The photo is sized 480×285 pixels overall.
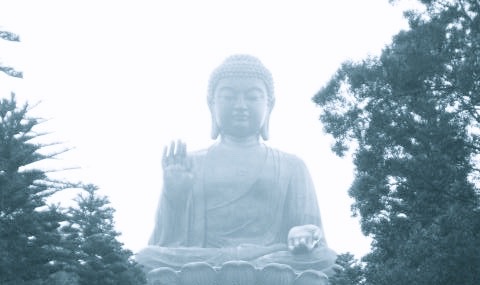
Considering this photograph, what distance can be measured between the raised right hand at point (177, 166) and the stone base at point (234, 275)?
5.00 ft

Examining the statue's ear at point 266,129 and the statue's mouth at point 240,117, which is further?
the statue's ear at point 266,129

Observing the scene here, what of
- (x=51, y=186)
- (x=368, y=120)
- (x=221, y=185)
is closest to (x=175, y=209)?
(x=221, y=185)

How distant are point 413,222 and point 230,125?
308 inches

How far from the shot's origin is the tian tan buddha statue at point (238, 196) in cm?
1566

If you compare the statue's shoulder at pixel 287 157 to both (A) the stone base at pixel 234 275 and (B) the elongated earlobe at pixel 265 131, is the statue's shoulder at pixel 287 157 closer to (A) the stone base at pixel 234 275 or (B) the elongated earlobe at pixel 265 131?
(B) the elongated earlobe at pixel 265 131

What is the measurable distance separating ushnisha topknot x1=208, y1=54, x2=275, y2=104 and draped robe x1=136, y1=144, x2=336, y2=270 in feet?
4.36

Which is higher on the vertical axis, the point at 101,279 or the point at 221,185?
the point at 221,185

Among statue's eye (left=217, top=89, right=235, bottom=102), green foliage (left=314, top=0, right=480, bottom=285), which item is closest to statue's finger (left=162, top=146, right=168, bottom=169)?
statue's eye (left=217, top=89, right=235, bottom=102)

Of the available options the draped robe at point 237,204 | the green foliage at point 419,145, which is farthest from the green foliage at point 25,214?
the draped robe at point 237,204

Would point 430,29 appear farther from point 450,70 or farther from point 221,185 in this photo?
point 221,185

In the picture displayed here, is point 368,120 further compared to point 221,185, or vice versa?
point 221,185

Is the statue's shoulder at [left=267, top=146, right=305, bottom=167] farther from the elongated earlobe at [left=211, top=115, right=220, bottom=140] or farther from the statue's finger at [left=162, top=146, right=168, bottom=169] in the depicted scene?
the statue's finger at [left=162, top=146, right=168, bottom=169]

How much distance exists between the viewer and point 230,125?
1781 cm

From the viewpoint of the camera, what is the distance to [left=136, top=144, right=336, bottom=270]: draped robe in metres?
16.8
